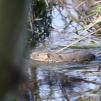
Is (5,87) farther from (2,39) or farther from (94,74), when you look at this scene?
(94,74)

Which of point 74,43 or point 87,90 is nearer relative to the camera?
point 87,90

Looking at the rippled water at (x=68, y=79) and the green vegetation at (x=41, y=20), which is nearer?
the rippled water at (x=68, y=79)

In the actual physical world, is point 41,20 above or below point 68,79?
above

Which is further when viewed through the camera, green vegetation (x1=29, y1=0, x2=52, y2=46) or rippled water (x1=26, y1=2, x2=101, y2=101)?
green vegetation (x1=29, y1=0, x2=52, y2=46)

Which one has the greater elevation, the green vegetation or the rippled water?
the green vegetation

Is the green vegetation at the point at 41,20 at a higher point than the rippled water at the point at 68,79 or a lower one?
higher

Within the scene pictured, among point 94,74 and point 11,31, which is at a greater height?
point 11,31

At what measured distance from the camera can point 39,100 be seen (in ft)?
9.95

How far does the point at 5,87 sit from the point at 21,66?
0.13 feet

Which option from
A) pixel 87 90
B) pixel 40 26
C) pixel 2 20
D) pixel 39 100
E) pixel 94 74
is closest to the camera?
pixel 2 20

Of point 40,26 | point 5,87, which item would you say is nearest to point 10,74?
point 5,87

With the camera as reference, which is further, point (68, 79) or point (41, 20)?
point (41, 20)

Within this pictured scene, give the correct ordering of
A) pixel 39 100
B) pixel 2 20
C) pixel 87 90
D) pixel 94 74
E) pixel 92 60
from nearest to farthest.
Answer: pixel 2 20 → pixel 39 100 → pixel 87 90 → pixel 94 74 → pixel 92 60

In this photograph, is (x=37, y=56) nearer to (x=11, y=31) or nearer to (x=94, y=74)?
(x=94, y=74)
